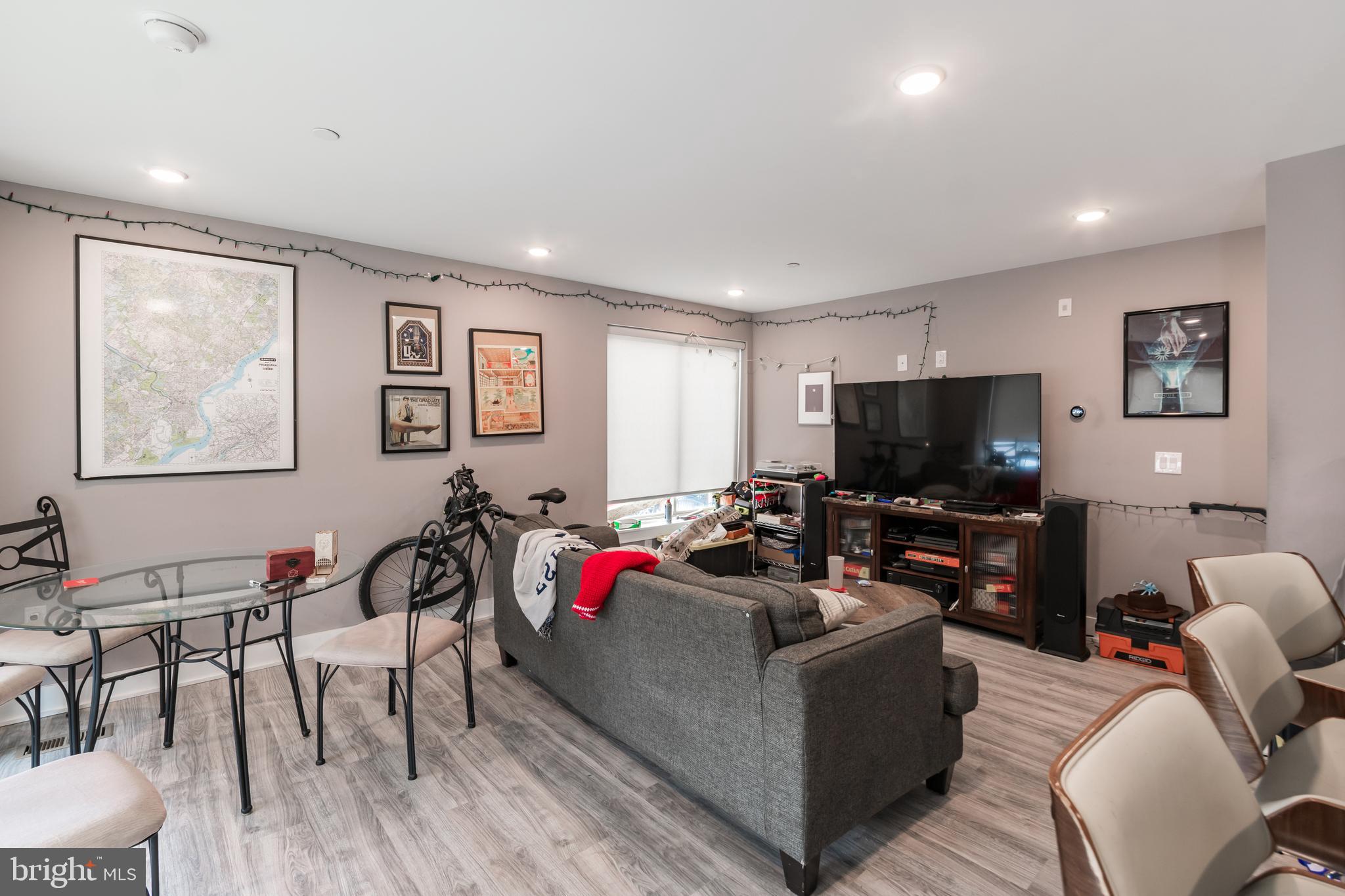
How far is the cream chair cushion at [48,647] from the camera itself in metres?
2.25

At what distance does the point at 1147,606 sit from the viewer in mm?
3594

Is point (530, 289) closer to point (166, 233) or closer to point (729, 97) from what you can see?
point (166, 233)

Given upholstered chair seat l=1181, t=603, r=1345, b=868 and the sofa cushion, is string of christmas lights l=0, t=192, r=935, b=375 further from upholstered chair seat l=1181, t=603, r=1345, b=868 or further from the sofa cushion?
upholstered chair seat l=1181, t=603, r=1345, b=868

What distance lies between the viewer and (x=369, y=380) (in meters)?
3.83

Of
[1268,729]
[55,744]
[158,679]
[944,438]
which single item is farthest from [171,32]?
[944,438]

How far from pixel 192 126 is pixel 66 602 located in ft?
5.72

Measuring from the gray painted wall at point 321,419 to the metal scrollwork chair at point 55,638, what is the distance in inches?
3.7

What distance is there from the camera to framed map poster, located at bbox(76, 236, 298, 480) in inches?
118

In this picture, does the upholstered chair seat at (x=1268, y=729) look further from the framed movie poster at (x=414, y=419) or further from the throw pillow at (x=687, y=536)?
the framed movie poster at (x=414, y=419)

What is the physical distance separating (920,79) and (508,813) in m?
2.81

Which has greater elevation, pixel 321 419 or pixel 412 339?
pixel 412 339

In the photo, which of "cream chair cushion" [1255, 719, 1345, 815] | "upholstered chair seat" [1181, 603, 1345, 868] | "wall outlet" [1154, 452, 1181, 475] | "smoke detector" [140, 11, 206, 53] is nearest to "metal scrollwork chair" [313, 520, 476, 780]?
"smoke detector" [140, 11, 206, 53]

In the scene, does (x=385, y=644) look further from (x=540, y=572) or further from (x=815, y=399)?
(x=815, y=399)

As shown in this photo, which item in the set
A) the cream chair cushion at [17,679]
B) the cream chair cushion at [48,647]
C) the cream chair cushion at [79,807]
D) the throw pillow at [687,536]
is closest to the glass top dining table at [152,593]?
the cream chair cushion at [48,647]
